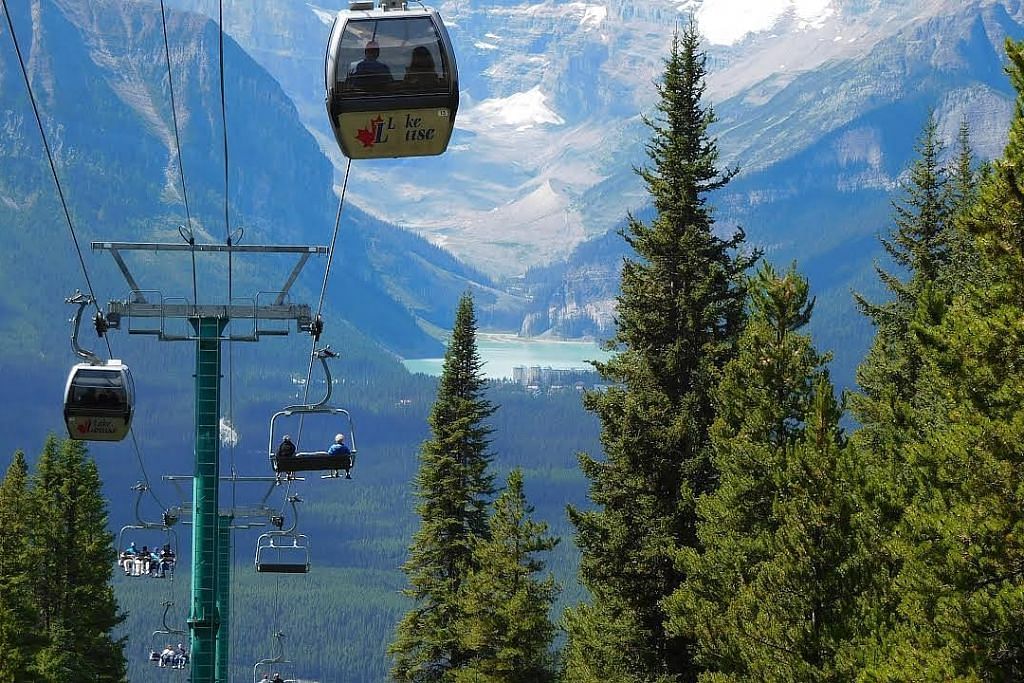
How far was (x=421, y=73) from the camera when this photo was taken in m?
27.2

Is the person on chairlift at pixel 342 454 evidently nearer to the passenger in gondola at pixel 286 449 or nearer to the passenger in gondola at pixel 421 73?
the passenger in gondola at pixel 286 449

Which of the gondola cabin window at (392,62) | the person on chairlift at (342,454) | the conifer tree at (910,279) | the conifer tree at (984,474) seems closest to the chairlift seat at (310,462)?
the person on chairlift at (342,454)

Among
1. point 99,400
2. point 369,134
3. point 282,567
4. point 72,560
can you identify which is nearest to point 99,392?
point 99,400

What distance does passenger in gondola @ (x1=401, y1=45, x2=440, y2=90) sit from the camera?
2711cm

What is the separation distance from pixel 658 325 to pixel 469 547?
18902 millimetres

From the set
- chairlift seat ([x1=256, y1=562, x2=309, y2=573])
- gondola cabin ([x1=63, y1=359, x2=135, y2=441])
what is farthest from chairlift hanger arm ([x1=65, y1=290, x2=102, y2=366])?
chairlift seat ([x1=256, y1=562, x2=309, y2=573])

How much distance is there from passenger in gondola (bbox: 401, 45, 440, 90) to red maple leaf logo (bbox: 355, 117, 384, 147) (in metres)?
0.73

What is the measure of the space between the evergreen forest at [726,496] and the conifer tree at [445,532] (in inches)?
4.1

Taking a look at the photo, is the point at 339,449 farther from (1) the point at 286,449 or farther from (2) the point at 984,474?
(2) the point at 984,474

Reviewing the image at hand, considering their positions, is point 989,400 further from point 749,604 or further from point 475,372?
point 475,372

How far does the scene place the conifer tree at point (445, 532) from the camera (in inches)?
2367

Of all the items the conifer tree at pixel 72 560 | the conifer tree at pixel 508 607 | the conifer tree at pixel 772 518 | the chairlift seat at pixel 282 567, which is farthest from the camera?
the conifer tree at pixel 72 560

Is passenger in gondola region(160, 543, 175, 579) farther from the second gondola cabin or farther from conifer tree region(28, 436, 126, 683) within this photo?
the second gondola cabin

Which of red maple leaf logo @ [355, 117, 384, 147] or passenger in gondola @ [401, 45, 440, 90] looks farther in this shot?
passenger in gondola @ [401, 45, 440, 90]
